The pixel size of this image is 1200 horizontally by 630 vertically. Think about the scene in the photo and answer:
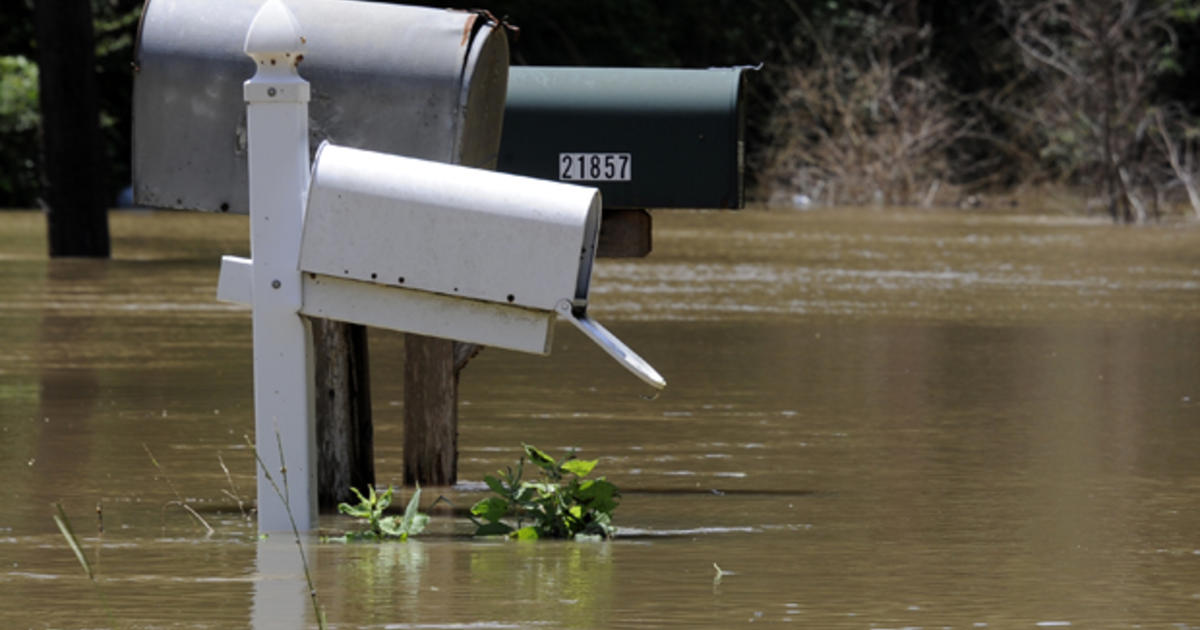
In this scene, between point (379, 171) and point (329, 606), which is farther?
point (379, 171)

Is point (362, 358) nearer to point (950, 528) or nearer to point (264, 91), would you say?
point (264, 91)

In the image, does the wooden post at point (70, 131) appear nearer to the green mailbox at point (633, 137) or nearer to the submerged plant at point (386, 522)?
the green mailbox at point (633, 137)

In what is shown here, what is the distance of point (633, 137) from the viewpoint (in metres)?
9.05

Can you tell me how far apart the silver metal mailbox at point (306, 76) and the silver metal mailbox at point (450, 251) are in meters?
0.56

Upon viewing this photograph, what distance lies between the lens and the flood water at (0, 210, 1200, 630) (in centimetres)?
621

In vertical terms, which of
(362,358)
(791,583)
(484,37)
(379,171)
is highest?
(484,37)

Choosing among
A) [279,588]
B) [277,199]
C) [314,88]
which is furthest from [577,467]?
[314,88]

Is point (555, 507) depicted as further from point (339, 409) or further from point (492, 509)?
point (339, 409)

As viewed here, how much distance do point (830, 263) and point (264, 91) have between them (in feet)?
54.3

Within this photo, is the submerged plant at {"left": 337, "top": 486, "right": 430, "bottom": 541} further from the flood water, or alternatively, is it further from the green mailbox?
the green mailbox

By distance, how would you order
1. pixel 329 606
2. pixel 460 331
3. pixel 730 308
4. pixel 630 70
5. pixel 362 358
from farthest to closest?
pixel 730 308 < pixel 630 70 < pixel 362 358 < pixel 460 331 < pixel 329 606

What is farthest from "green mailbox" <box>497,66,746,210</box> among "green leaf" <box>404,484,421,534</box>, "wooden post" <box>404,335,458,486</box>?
"green leaf" <box>404,484,421,534</box>

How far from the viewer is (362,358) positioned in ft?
27.3

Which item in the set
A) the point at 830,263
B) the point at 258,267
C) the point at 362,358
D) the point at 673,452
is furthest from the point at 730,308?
the point at 258,267
